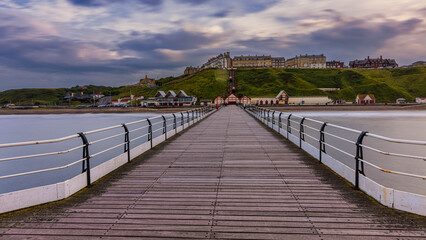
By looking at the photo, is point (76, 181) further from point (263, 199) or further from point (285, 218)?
point (285, 218)

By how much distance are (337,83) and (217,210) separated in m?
191

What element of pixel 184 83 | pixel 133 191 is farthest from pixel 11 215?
pixel 184 83

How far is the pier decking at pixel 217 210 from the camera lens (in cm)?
411

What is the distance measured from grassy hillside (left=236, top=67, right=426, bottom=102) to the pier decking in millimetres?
143301

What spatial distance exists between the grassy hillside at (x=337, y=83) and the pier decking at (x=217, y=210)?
14330 centimetres

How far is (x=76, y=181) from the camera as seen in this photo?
19.8 ft

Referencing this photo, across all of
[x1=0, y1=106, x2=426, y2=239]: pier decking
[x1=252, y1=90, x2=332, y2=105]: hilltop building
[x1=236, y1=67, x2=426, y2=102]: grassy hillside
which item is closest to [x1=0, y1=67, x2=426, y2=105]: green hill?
[x1=236, y1=67, x2=426, y2=102]: grassy hillside

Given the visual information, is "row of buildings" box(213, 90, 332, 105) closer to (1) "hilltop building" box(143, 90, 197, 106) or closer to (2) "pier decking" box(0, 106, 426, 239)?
(1) "hilltop building" box(143, 90, 197, 106)

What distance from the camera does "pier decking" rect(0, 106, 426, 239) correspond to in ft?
13.5

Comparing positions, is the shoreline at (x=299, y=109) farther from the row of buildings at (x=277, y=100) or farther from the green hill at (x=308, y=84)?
the green hill at (x=308, y=84)

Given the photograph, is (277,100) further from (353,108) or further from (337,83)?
(337,83)

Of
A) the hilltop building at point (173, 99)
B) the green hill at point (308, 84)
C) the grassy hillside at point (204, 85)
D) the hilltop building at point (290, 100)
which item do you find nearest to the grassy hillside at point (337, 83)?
the green hill at point (308, 84)

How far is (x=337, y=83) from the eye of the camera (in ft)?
579

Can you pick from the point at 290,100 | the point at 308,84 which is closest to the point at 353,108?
the point at 290,100
